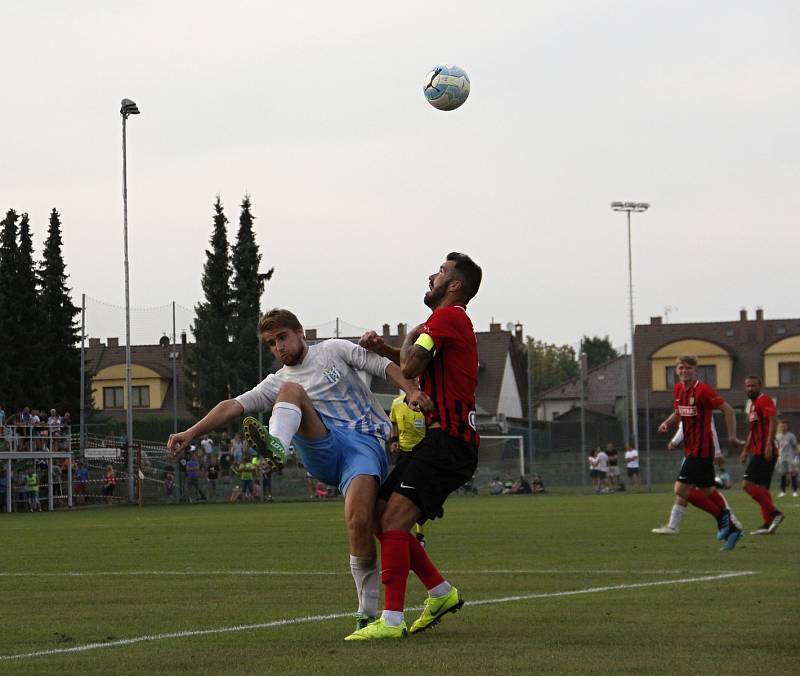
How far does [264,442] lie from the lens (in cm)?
740

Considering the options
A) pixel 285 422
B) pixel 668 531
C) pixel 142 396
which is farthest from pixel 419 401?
Answer: pixel 142 396

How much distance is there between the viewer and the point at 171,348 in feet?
170

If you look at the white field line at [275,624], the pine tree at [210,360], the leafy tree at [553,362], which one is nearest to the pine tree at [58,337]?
the pine tree at [210,360]

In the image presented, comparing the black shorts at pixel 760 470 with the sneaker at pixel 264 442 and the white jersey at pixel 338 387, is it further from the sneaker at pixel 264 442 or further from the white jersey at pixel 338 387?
the sneaker at pixel 264 442

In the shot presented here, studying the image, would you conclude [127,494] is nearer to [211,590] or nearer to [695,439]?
[695,439]

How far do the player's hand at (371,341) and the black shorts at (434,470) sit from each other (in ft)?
1.78

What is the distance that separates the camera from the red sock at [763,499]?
59.6 ft

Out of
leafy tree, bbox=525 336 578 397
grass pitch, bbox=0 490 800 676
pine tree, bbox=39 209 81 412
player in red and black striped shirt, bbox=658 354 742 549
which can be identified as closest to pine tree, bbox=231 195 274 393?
pine tree, bbox=39 209 81 412

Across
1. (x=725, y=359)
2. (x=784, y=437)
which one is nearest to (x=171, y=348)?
(x=784, y=437)

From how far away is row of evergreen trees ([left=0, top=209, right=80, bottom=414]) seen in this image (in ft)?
172

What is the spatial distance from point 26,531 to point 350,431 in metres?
16.9

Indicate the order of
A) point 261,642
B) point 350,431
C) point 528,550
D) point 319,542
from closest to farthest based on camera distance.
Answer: point 261,642 → point 350,431 → point 528,550 → point 319,542

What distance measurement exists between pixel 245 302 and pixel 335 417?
58236 millimetres

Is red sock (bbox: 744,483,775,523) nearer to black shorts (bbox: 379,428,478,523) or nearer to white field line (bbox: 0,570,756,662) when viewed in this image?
white field line (bbox: 0,570,756,662)
